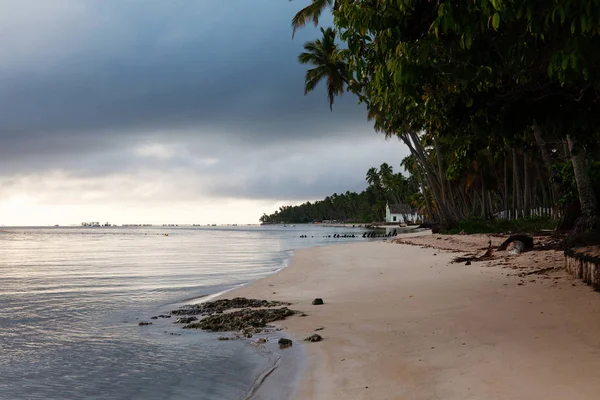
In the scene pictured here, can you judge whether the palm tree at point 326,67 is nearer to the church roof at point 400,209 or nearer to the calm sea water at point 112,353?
the calm sea water at point 112,353

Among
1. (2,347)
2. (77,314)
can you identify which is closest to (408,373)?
(2,347)

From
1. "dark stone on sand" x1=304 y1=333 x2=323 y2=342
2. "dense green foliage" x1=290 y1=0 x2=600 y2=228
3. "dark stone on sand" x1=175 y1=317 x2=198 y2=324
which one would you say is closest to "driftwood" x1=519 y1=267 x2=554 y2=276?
"dense green foliage" x1=290 y1=0 x2=600 y2=228

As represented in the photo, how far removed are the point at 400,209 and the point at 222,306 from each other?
446ft

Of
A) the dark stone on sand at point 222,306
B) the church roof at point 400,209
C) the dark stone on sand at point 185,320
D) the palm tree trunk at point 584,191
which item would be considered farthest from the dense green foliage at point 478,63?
the church roof at point 400,209

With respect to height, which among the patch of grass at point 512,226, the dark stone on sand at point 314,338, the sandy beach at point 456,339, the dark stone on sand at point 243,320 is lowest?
the dark stone on sand at point 243,320

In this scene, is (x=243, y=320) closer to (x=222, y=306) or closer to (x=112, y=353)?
(x=222, y=306)

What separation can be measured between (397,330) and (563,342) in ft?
7.44

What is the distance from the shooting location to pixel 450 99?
9148 mm

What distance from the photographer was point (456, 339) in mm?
6574

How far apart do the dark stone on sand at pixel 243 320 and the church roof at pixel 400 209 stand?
13165cm

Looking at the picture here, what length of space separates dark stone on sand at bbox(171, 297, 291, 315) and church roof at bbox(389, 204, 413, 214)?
130106 mm

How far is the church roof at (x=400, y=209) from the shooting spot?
462 feet

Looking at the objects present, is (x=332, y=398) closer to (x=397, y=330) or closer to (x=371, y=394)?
(x=371, y=394)

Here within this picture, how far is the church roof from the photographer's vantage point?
140875 mm
